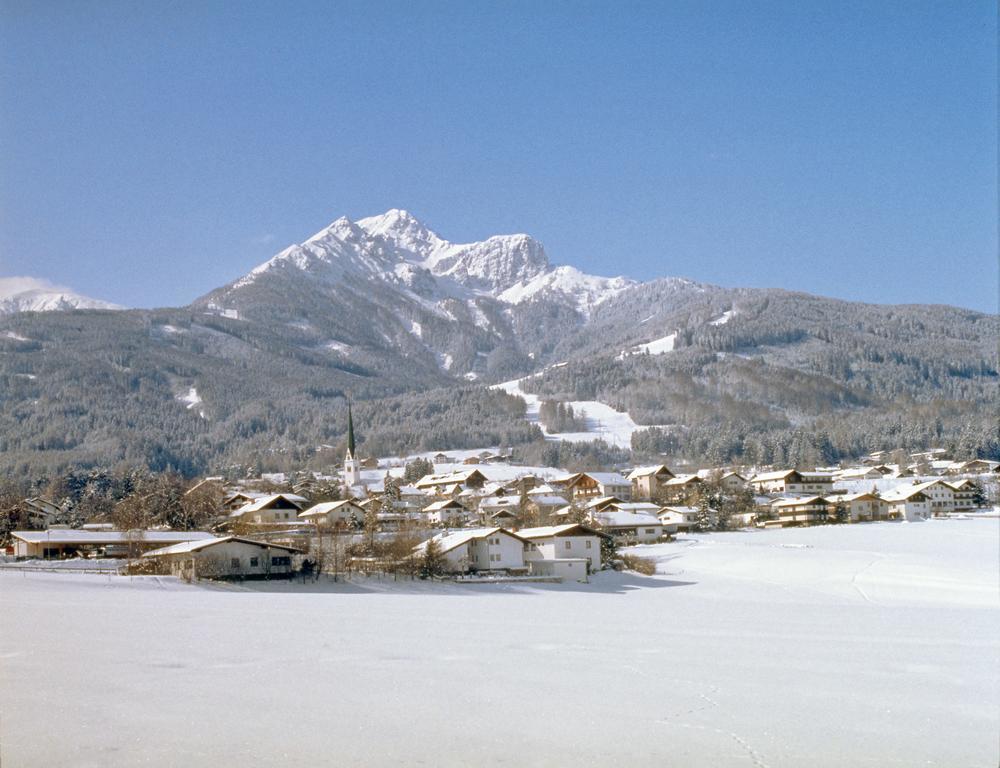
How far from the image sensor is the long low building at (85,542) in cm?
5197

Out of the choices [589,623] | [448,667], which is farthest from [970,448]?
[448,667]

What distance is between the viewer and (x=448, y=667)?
1878 cm

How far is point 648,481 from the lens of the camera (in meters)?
120

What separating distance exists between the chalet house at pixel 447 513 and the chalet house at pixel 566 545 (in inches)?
1128

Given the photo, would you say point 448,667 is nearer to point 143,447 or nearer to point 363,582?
point 363,582

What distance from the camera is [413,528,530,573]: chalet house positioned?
48562 millimetres

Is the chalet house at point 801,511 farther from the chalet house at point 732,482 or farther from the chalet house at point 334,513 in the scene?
the chalet house at point 334,513

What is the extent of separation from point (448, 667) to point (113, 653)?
20.8 feet

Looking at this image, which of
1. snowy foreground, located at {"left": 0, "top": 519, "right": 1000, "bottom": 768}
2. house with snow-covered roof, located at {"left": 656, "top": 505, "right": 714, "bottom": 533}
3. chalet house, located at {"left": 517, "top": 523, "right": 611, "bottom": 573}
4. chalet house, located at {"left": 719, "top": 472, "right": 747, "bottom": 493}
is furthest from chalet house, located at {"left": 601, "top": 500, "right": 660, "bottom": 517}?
snowy foreground, located at {"left": 0, "top": 519, "right": 1000, "bottom": 768}

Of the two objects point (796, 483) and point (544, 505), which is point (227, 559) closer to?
point (544, 505)

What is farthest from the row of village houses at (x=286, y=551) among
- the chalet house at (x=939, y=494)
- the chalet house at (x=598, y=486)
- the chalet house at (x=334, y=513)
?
the chalet house at (x=939, y=494)

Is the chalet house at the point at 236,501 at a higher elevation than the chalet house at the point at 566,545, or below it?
higher

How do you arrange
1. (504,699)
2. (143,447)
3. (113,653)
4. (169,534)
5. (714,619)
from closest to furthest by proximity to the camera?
1. (504,699)
2. (113,653)
3. (714,619)
4. (169,534)
5. (143,447)

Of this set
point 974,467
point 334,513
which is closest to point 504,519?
point 334,513
